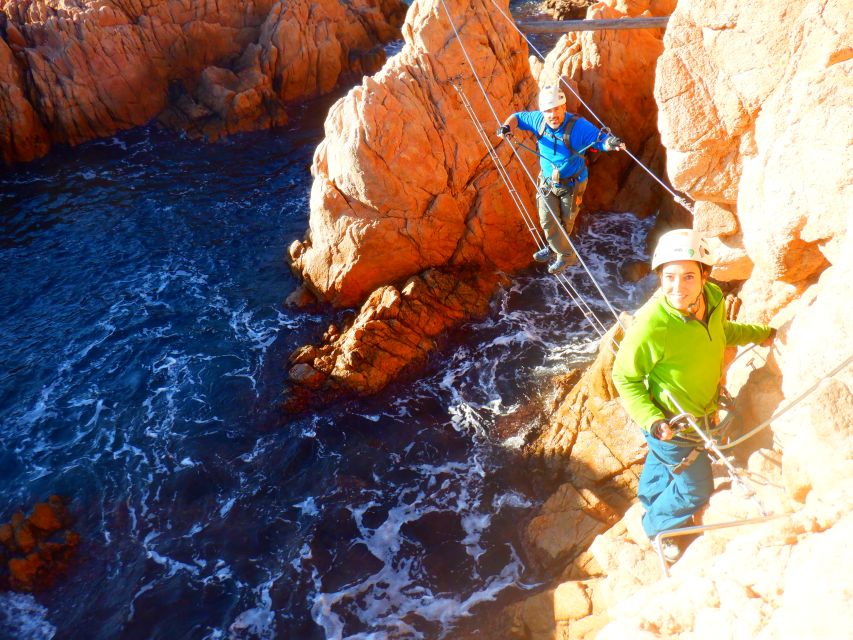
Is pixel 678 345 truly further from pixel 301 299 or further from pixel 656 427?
pixel 301 299

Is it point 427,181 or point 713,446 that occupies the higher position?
point 427,181

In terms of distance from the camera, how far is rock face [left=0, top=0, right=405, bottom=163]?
2406cm

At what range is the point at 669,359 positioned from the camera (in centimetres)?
573

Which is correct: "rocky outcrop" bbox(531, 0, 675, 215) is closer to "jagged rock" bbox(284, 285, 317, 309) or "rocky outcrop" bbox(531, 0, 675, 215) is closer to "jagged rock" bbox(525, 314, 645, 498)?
"jagged rock" bbox(525, 314, 645, 498)

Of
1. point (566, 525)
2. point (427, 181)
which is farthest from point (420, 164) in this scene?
point (566, 525)

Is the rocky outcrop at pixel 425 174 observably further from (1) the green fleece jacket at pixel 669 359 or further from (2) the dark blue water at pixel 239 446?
(1) the green fleece jacket at pixel 669 359

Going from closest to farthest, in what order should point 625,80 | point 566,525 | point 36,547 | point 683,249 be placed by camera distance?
point 683,249 → point 566,525 → point 36,547 → point 625,80

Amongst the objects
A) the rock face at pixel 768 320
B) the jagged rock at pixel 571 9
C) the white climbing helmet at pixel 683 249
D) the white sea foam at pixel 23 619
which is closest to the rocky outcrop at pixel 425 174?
→ the white sea foam at pixel 23 619

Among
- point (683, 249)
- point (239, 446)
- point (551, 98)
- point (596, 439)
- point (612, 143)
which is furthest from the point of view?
point (239, 446)

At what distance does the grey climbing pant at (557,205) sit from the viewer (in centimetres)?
1069

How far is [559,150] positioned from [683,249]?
17.1 feet

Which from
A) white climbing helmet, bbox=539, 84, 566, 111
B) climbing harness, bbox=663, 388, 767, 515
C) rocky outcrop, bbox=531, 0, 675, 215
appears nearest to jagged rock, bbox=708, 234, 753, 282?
white climbing helmet, bbox=539, 84, 566, 111

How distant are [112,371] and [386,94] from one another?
373 inches

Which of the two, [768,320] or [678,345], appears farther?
[768,320]
